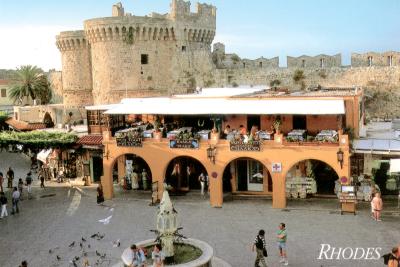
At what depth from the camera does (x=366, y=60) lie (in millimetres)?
40969

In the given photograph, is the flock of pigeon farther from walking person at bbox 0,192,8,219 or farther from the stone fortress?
the stone fortress

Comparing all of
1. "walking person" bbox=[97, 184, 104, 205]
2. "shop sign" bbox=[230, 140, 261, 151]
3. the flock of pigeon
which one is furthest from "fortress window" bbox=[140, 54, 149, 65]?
the flock of pigeon

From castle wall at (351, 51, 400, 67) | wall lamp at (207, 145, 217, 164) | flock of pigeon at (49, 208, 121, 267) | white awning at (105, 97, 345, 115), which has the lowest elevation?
flock of pigeon at (49, 208, 121, 267)

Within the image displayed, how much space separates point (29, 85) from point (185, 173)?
125ft

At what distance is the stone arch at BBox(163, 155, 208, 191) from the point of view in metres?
28.1

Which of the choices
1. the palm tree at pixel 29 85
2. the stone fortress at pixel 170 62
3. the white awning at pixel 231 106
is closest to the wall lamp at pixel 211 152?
the white awning at pixel 231 106

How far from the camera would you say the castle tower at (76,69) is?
49.6 meters

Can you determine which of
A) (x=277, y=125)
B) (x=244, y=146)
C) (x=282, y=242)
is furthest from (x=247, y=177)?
(x=282, y=242)

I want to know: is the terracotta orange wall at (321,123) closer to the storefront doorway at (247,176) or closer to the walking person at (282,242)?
the storefront doorway at (247,176)

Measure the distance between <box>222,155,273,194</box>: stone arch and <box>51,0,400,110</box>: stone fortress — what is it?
57.8 ft

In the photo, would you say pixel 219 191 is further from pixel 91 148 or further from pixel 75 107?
pixel 75 107

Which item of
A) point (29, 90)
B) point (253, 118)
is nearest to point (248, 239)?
point (253, 118)

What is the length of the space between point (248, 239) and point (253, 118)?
8552 millimetres

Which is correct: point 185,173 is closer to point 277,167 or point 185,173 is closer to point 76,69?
point 277,167
